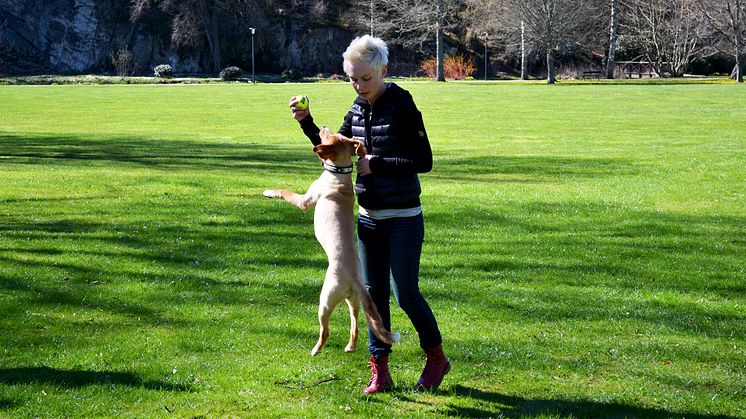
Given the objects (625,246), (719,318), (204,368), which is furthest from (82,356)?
(625,246)

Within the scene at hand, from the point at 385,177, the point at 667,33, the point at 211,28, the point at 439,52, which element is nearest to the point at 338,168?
the point at 385,177

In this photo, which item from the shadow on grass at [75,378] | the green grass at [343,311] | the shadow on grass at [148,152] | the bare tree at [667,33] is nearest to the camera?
the green grass at [343,311]

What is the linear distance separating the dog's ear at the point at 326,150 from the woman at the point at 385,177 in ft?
0.58

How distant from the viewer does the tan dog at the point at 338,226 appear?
563 cm

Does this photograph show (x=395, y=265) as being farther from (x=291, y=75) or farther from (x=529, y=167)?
(x=291, y=75)

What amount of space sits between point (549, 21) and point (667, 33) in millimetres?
14361

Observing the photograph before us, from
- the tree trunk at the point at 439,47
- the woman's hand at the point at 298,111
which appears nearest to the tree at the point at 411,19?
the tree trunk at the point at 439,47

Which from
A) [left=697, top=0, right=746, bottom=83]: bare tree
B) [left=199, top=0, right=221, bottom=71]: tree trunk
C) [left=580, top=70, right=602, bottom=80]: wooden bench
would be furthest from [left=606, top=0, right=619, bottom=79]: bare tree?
[left=199, top=0, right=221, bottom=71]: tree trunk

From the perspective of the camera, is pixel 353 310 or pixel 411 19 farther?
pixel 411 19

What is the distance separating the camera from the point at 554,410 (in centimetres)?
592

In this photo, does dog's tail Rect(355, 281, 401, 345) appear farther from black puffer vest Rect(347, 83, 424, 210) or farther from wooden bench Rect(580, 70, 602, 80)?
wooden bench Rect(580, 70, 602, 80)

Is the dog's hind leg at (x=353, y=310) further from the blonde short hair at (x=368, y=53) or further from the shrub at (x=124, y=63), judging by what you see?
the shrub at (x=124, y=63)

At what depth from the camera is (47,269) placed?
9766 mm

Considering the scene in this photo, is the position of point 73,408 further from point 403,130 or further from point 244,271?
point 244,271
